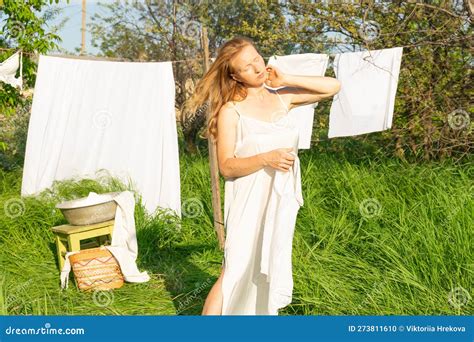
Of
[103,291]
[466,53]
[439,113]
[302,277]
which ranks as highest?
[466,53]

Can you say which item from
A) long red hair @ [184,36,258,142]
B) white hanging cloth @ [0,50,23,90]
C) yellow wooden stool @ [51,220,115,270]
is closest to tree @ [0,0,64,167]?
white hanging cloth @ [0,50,23,90]

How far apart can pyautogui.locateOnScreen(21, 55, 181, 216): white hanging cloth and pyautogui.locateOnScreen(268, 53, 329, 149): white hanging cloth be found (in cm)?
97

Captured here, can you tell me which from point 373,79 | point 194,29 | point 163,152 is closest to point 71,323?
point 163,152

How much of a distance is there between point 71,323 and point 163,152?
2.40 m

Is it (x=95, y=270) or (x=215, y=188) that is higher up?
(x=215, y=188)

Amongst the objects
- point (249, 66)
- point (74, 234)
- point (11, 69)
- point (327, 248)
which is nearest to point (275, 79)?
point (249, 66)

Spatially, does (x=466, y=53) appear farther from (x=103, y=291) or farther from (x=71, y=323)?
(x=71, y=323)

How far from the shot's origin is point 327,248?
398 centimetres

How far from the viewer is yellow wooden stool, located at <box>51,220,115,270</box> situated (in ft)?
14.0

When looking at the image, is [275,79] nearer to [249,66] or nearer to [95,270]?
[249,66]

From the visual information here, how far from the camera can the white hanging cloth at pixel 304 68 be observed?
4938 millimetres

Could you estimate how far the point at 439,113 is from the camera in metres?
5.30

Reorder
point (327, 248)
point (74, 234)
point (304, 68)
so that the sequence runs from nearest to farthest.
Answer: point (327, 248) < point (74, 234) < point (304, 68)

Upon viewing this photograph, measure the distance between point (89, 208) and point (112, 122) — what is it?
1175 millimetres
